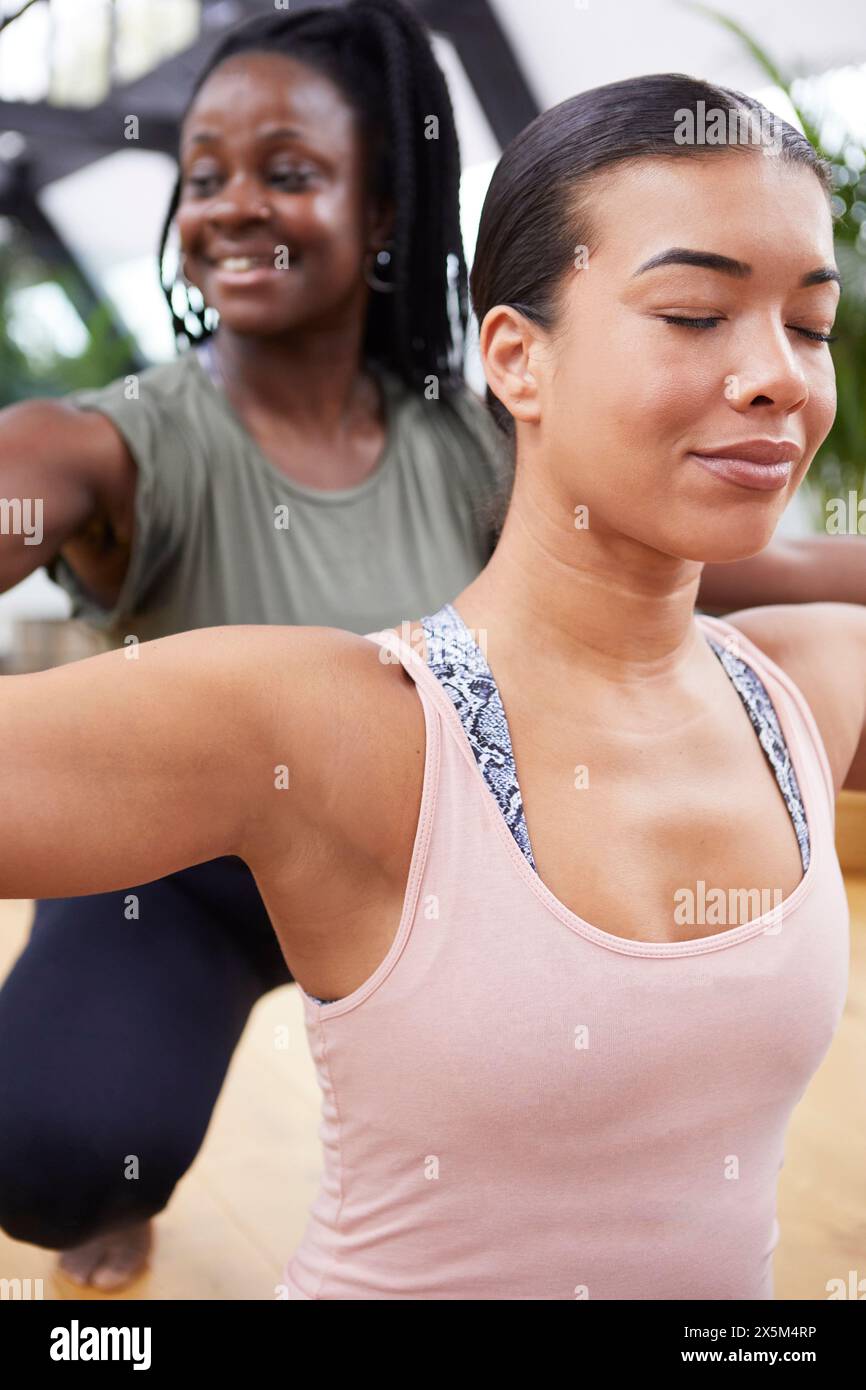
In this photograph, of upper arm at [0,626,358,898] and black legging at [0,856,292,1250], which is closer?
upper arm at [0,626,358,898]

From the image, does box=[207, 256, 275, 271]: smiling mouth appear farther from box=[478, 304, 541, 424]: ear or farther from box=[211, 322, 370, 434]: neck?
box=[478, 304, 541, 424]: ear

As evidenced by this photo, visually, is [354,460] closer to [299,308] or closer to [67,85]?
[299,308]

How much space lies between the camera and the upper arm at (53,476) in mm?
1089

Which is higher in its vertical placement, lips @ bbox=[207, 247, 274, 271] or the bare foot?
lips @ bbox=[207, 247, 274, 271]

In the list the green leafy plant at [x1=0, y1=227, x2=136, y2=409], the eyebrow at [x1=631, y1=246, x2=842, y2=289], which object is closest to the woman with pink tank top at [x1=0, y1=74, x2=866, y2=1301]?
the eyebrow at [x1=631, y1=246, x2=842, y2=289]

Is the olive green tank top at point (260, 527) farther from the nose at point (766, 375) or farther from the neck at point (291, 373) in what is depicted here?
the nose at point (766, 375)

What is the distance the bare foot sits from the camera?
1.43 meters

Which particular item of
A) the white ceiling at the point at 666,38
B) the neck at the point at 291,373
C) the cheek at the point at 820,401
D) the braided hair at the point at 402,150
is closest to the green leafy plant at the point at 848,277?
the white ceiling at the point at 666,38

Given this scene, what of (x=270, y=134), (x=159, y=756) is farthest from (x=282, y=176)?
(x=159, y=756)

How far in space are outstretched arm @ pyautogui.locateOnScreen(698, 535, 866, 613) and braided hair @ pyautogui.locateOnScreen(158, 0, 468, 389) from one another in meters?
0.36

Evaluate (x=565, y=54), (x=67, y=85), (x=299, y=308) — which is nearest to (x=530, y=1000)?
(x=299, y=308)

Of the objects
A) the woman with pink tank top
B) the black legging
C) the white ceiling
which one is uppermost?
the white ceiling

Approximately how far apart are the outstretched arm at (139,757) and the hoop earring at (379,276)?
0.70m

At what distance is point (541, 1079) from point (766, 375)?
420 millimetres
